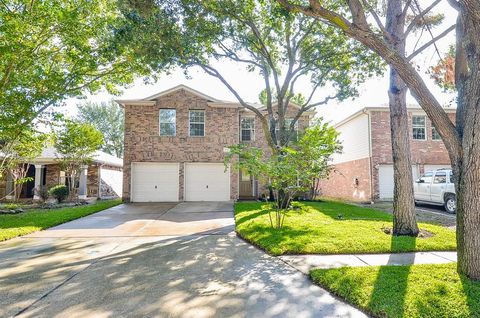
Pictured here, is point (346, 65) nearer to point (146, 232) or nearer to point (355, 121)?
point (355, 121)

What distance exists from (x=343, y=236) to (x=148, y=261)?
4.18m

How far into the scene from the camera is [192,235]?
727cm

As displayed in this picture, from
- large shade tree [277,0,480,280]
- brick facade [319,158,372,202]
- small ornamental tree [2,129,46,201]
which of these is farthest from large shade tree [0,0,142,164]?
brick facade [319,158,372,202]

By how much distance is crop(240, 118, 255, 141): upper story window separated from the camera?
17.5 metres

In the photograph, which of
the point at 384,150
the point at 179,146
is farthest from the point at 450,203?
the point at 179,146

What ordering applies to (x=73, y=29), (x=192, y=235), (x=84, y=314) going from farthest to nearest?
1. (x=73, y=29)
2. (x=192, y=235)
3. (x=84, y=314)

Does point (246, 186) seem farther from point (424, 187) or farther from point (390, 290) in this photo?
point (390, 290)

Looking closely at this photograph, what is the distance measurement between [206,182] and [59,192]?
8229 mm

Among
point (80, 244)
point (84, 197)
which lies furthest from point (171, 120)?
point (80, 244)

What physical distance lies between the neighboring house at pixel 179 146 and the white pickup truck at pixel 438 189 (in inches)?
339

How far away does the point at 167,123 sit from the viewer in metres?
16.4

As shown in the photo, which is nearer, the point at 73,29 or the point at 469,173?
the point at 469,173

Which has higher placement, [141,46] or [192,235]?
[141,46]

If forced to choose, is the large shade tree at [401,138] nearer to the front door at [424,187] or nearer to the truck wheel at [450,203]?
the truck wheel at [450,203]
